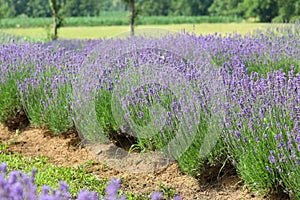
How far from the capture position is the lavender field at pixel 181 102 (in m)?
3.37

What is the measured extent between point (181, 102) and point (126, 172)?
85 cm

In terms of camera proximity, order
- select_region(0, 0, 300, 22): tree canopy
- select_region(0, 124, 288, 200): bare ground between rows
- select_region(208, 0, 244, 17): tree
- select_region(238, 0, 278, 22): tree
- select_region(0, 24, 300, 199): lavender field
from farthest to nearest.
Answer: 1. select_region(0, 0, 300, 22): tree canopy
2. select_region(208, 0, 244, 17): tree
3. select_region(238, 0, 278, 22): tree
4. select_region(0, 124, 288, 200): bare ground between rows
5. select_region(0, 24, 300, 199): lavender field

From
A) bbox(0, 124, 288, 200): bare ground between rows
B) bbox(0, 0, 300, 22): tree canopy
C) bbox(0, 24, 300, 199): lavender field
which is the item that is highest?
bbox(0, 24, 300, 199): lavender field

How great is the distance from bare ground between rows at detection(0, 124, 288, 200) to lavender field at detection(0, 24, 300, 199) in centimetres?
11

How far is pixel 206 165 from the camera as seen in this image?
154 inches

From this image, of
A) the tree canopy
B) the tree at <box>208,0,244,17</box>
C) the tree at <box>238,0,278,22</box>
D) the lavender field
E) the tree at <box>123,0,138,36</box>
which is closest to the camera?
the lavender field

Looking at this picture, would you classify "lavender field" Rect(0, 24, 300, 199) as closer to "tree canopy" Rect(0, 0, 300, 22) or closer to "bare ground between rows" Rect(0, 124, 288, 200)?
"bare ground between rows" Rect(0, 124, 288, 200)

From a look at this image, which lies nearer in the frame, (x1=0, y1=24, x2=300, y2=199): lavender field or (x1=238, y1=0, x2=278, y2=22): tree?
(x1=0, y1=24, x2=300, y2=199): lavender field

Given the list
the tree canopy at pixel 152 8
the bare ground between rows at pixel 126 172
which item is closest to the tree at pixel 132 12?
the bare ground between rows at pixel 126 172

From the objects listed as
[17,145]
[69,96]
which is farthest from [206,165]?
[17,145]

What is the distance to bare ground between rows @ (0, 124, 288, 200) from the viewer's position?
377cm

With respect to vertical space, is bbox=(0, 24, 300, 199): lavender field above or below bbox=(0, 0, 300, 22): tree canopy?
above

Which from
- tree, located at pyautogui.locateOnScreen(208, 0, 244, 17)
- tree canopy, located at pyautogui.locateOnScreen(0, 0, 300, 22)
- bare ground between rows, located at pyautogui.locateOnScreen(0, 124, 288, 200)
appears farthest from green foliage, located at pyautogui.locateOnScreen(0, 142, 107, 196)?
tree, located at pyautogui.locateOnScreen(208, 0, 244, 17)

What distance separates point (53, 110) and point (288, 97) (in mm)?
2428
